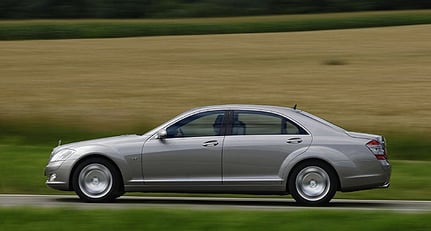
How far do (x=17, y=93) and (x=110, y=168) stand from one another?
18221 mm

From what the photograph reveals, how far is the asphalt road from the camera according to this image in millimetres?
13047

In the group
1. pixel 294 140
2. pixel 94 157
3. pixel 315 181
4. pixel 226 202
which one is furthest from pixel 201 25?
pixel 315 181

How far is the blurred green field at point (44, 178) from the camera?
15935 mm

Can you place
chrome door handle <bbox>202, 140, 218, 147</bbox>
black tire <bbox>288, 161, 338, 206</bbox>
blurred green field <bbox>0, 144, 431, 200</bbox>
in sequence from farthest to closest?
blurred green field <bbox>0, 144, 431, 200</bbox> → chrome door handle <bbox>202, 140, 218, 147</bbox> → black tire <bbox>288, 161, 338, 206</bbox>

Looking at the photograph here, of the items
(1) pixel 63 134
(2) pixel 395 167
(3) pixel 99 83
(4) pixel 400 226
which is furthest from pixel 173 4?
(4) pixel 400 226

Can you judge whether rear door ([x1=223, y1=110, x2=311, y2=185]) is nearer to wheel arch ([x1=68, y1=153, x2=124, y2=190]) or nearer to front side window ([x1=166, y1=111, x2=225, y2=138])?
front side window ([x1=166, y1=111, x2=225, y2=138])

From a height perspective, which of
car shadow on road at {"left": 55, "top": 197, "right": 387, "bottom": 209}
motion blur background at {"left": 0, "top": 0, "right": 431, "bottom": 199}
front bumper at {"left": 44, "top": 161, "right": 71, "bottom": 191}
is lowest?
car shadow on road at {"left": 55, "top": 197, "right": 387, "bottom": 209}

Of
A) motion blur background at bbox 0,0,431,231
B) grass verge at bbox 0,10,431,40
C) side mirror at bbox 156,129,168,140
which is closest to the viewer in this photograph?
motion blur background at bbox 0,0,431,231

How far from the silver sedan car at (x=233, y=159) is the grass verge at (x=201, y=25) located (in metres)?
40.2

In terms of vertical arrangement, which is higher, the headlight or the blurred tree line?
the blurred tree line

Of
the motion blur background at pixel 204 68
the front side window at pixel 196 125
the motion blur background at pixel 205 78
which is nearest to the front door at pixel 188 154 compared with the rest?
the front side window at pixel 196 125

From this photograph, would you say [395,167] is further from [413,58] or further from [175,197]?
[413,58]

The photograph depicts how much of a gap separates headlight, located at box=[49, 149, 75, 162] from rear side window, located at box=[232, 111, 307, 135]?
225 centimetres

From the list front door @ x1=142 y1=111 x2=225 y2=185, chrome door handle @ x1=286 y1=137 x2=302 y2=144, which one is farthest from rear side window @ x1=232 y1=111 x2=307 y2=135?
front door @ x1=142 y1=111 x2=225 y2=185
